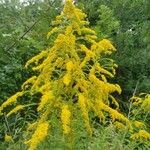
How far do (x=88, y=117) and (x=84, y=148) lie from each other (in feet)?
0.76

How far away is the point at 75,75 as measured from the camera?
11.8ft

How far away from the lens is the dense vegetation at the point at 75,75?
3607mm

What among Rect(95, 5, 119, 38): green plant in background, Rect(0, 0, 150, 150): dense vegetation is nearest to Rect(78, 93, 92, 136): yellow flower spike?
Rect(0, 0, 150, 150): dense vegetation

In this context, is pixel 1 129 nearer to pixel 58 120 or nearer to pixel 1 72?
pixel 1 72

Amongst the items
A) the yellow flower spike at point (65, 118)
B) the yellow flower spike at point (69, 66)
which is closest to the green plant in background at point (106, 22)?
the yellow flower spike at point (69, 66)

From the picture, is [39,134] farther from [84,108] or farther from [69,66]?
[69,66]

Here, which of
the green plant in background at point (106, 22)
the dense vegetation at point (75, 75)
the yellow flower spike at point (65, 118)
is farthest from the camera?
the green plant in background at point (106, 22)

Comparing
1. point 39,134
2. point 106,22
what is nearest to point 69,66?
point 39,134

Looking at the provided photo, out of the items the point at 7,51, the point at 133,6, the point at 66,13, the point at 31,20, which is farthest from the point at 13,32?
the point at 66,13

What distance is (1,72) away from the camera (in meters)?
6.62

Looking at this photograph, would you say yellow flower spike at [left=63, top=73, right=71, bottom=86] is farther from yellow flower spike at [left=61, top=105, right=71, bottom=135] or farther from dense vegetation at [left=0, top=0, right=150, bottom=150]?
yellow flower spike at [left=61, top=105, right=71, bottom=135]

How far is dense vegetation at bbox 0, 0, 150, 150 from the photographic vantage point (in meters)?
3.61

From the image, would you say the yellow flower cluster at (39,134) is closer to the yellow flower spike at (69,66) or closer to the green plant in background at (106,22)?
the yellow flower spike at (69,66)

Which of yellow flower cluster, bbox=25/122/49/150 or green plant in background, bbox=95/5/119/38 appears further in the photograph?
green plant in background, bbox=95/5/119/38
